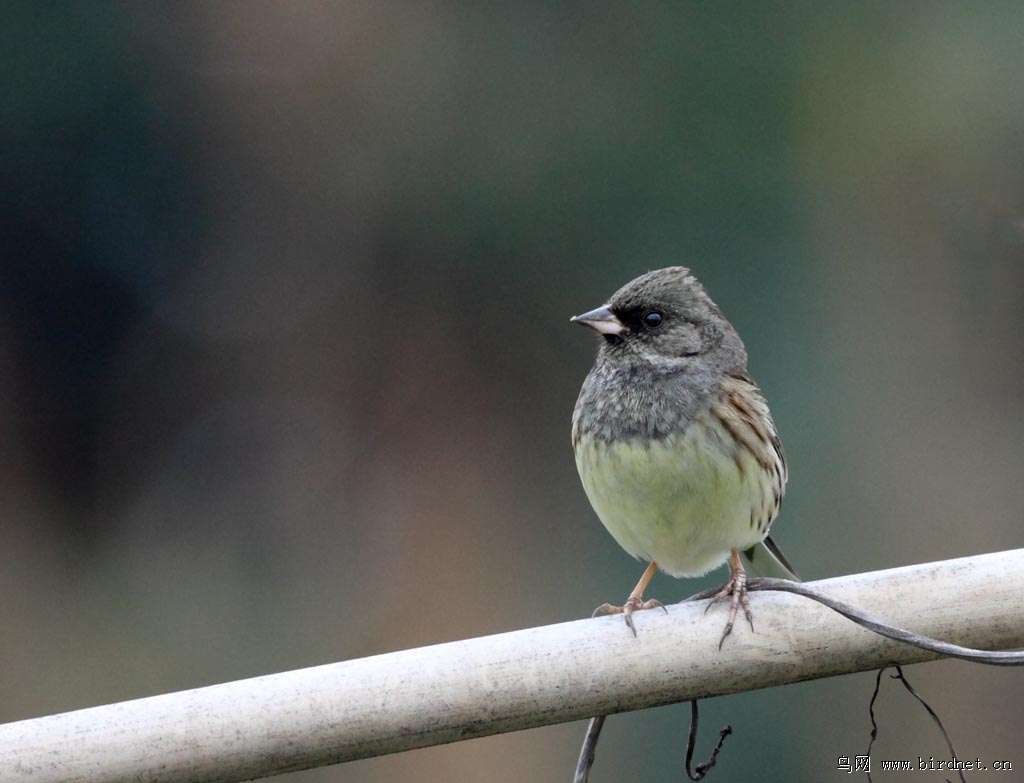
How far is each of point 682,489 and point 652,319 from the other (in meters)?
0.39

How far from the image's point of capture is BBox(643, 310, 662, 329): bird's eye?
2.62m

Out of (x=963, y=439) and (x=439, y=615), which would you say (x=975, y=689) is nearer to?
(x=963, y=439)

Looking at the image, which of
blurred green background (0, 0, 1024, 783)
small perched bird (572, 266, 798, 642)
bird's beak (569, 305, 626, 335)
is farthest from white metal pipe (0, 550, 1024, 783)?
blurred green background (0, 0, 1024, 783)

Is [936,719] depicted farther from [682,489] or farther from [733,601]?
[682,489]

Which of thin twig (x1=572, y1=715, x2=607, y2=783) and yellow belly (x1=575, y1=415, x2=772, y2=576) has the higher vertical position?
yellow belly (x1=575, y1=415, x2=772, y2=576)

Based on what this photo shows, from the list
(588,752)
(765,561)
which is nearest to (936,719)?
(588,752)

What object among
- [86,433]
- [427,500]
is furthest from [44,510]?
[427,500]

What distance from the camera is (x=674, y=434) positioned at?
250cm

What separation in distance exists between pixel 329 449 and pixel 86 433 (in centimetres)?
130

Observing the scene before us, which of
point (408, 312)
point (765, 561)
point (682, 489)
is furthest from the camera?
point (408, 312)

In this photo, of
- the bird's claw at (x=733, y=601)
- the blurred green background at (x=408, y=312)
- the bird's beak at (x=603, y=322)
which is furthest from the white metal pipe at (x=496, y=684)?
the blurred green background at (x=408, y=312)

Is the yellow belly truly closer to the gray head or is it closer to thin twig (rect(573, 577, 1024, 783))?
the gray head

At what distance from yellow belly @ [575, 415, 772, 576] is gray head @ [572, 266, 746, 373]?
175mm

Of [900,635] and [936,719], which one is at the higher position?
[900,635]
